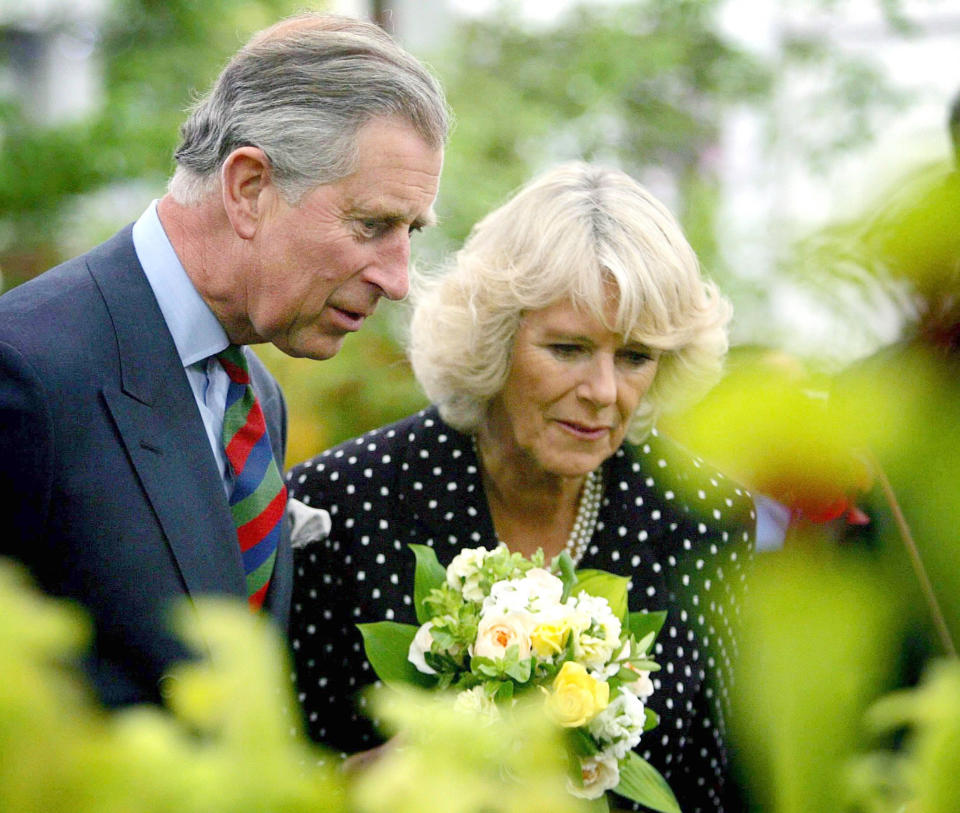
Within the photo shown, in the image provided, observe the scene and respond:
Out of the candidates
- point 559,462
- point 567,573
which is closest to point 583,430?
point 559,462

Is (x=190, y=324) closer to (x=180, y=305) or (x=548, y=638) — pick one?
(x=180, y=305)

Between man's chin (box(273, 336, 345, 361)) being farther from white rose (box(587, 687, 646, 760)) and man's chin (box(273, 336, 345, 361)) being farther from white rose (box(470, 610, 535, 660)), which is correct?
white rose (box(587, 687, 646, 760))

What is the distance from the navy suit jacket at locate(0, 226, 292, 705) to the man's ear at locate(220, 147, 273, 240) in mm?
213

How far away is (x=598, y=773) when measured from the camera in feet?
6.74

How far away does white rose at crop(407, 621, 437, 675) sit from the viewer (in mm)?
2143

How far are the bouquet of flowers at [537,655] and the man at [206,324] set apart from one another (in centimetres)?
34

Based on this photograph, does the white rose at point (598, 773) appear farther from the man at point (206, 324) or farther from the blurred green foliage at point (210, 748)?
the blurred green foliage at point (210, 748)

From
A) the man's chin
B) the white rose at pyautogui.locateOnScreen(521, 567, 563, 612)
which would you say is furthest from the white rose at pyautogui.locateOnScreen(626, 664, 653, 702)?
the man's chin

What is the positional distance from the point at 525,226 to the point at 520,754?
2479 mm

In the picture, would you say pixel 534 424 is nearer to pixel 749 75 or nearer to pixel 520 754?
pixel 520 754

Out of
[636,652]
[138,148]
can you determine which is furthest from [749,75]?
[636,652]

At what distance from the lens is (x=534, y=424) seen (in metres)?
2.96

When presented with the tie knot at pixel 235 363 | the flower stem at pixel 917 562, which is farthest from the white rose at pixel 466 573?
the flower stem at pixel 917 562

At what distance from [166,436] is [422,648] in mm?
573
